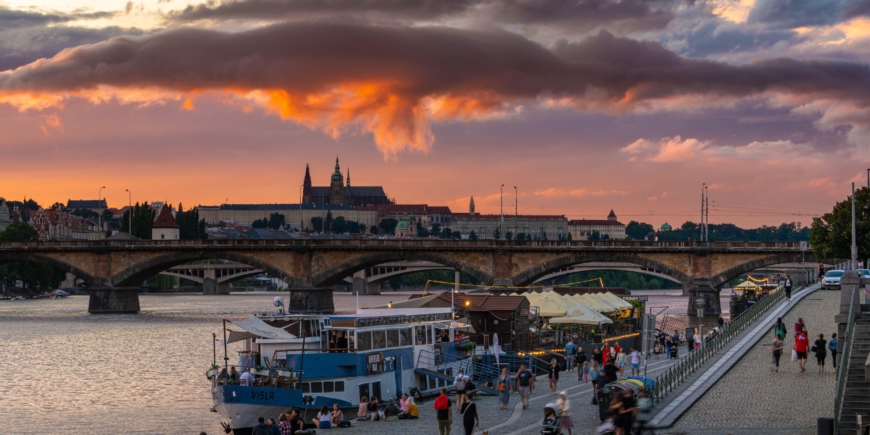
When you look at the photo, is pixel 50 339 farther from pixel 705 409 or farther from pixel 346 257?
pixel 705 409

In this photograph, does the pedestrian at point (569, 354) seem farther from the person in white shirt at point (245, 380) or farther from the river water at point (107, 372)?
the person in white shirt at point (245, 380)

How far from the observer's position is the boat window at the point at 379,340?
44656 mm

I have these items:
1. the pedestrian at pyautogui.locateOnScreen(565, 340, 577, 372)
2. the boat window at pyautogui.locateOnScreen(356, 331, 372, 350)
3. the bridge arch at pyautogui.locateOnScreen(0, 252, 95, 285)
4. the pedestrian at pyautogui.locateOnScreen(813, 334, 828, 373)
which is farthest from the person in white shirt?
the bridge arch at pyautogui.locateOnScreen(0, 252, 95, 285)

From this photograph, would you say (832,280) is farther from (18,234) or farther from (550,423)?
(18,234)

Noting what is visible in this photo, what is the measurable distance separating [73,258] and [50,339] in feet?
116

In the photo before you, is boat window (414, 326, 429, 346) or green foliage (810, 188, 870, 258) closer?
boat window (414, 326, 429, 346)

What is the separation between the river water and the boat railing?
8.57 feet

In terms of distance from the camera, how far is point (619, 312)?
76.1 metres

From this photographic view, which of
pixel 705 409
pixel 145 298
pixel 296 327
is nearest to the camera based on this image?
pixel 705 409

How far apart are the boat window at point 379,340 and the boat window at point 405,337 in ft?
4.26

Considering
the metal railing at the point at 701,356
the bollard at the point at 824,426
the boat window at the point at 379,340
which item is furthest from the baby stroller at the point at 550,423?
the boat window at the point at 379,340

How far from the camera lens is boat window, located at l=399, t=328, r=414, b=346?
1832 inches

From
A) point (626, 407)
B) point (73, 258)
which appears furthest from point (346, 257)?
point (626, 407)

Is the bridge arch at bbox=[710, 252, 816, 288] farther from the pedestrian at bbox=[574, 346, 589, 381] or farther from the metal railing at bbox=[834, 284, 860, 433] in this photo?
the metal railing at bbox=[834, 284, 860, 433]
